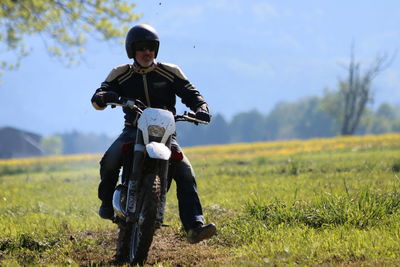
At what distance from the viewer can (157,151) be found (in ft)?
15.4

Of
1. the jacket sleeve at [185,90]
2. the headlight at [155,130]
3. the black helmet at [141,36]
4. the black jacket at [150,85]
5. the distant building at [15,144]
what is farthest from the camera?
the distant building at [15,144]

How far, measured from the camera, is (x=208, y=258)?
505cm

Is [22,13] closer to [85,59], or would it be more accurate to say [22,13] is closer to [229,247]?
[85,59]

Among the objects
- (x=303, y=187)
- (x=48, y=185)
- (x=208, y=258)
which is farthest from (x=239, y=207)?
(x=48, y=185)

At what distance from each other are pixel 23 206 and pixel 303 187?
15.2 ft

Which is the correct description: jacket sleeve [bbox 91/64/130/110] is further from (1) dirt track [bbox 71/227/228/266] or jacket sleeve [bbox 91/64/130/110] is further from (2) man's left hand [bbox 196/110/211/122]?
(1) dirt track [bbox 71/227/228/266]

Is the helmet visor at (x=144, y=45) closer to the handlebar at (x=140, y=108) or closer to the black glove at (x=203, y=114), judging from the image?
the handlebar at (x=140, y=108)

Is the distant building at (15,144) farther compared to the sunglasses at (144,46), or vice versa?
the distant building at (15,144)

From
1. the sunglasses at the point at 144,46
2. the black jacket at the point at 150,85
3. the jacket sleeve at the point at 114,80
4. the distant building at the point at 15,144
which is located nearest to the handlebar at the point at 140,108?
the black jacket at the point at 150,85

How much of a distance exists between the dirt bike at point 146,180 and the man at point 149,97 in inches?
13.1

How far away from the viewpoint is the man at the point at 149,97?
207 inches

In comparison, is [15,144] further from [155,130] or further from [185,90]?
[155,130]

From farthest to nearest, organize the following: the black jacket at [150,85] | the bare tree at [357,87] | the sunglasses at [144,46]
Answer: the bare tree at [357,87]
the black jacket at [150,85]
the sunglasses at [144,46]

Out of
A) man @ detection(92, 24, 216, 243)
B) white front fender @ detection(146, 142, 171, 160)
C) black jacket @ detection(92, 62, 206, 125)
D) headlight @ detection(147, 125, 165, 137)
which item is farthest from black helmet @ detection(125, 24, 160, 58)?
white front fender @ detection(146, 142, 171, 160)
